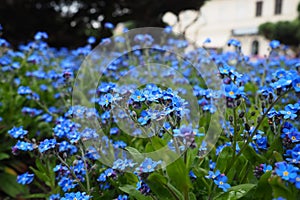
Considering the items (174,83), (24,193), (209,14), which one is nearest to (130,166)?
(24,193)

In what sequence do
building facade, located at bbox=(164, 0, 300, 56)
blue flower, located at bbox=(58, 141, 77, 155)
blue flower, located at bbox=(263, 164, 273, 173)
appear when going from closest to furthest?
blue flower, located at bbox=(263, 164, 273, 173) < blue flower, located at bbox=(58, 141, 77, 155) < building facade, located at bbox=(164, 0, 300, 56)

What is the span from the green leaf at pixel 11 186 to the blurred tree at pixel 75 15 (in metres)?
4.71

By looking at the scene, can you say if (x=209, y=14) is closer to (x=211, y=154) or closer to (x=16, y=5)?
(x=16, y=5)

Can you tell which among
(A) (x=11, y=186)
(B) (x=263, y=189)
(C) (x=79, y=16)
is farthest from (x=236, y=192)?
(C) (x=79, y=16)

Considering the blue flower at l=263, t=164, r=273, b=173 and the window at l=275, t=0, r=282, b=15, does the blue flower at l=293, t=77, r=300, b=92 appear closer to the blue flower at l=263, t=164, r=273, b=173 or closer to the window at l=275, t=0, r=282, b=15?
the blue flower at l=263, t=164, r=273, b=173

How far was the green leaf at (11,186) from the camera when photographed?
8.38ft

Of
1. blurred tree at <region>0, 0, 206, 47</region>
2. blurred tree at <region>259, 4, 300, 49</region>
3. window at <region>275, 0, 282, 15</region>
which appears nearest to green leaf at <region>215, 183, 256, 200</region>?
blurred tree at <region>0, 0, 206, 47</region>

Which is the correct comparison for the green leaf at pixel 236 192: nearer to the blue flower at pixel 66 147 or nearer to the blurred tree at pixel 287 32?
the blue flower at pixel 66 147

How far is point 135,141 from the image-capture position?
94.7 inches

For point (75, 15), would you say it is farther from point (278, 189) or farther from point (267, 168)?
point (278, 189)

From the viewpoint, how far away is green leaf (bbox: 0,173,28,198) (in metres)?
2.55

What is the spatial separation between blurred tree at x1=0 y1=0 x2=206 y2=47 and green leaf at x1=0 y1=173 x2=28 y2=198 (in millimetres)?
4705

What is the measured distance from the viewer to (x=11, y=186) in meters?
2.61

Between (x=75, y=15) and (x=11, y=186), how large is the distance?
206 inches
